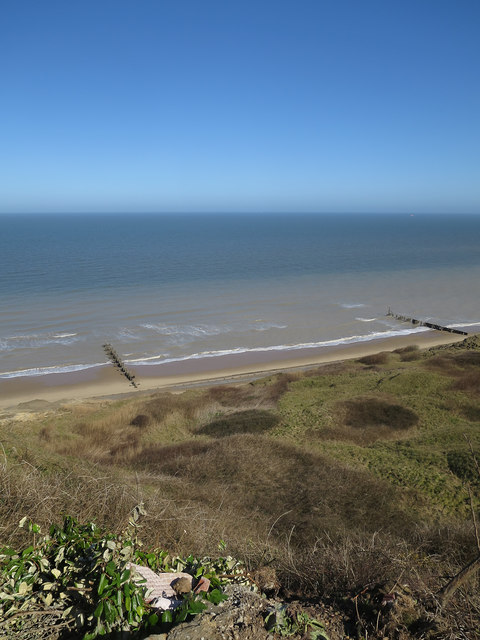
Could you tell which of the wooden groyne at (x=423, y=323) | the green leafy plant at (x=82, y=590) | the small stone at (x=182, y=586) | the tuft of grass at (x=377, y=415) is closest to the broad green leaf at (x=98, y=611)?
the green leafy plant at (x=82, y=590)

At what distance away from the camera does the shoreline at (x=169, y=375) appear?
1431 inches

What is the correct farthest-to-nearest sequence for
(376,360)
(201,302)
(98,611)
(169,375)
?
(201,302) < (169,375) < (376,360) < (98,611)

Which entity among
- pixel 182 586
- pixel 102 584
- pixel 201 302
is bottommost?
pixel 201 302

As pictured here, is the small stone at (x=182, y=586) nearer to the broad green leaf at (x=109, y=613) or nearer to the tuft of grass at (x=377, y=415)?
the broad green leaf at (x=109, y=613)

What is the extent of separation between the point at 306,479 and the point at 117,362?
30496 millimetres

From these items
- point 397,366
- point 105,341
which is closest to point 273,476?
point 397,366

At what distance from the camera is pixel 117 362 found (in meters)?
43.2

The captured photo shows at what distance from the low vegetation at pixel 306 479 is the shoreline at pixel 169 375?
502 centimetres

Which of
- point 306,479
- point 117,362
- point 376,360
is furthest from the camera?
point 117,362

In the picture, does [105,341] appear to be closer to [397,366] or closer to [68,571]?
[397,366]

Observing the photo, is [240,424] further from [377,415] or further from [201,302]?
[201,302]

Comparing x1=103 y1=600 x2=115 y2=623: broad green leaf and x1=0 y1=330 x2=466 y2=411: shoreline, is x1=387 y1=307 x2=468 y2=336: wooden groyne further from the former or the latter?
x1=103 y1=600 x2=115 y2=623: broad green leaf

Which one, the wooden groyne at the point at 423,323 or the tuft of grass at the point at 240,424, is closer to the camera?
the tuft of grass at the point at 240,424

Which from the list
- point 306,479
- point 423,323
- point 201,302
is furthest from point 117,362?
point 423,323
